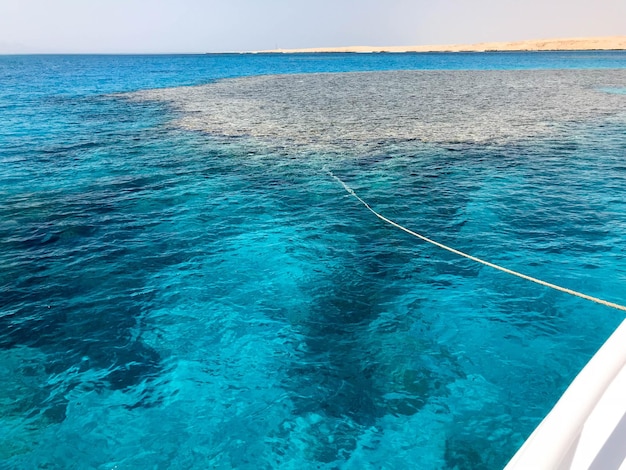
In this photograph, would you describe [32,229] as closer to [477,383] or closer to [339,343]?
[339,343]

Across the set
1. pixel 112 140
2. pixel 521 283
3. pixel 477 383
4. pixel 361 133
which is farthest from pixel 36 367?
pixel 361 133

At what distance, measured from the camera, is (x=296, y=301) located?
45.8ft

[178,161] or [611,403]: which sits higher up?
[611,403]

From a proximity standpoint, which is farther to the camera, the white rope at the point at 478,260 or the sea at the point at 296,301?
the white rope at the point at 478,260

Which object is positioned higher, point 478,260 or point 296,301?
point 478,260

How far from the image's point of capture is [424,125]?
39.1 meters

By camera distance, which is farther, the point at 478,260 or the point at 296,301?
the point at 478,260

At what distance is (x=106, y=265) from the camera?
16078mm

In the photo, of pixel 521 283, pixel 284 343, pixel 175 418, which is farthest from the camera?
pixel 521 283

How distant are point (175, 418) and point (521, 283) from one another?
11423 millimetres

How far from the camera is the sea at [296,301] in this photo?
9.44 meters

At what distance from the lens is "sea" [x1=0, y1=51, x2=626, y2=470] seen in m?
9.44

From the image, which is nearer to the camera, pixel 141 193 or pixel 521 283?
pixel 521 283

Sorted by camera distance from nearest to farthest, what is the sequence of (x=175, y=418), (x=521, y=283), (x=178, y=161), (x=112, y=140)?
(x=175, y=418) < (x=521, y=283) < (x=178, y=161) < (x=112, y=140)
